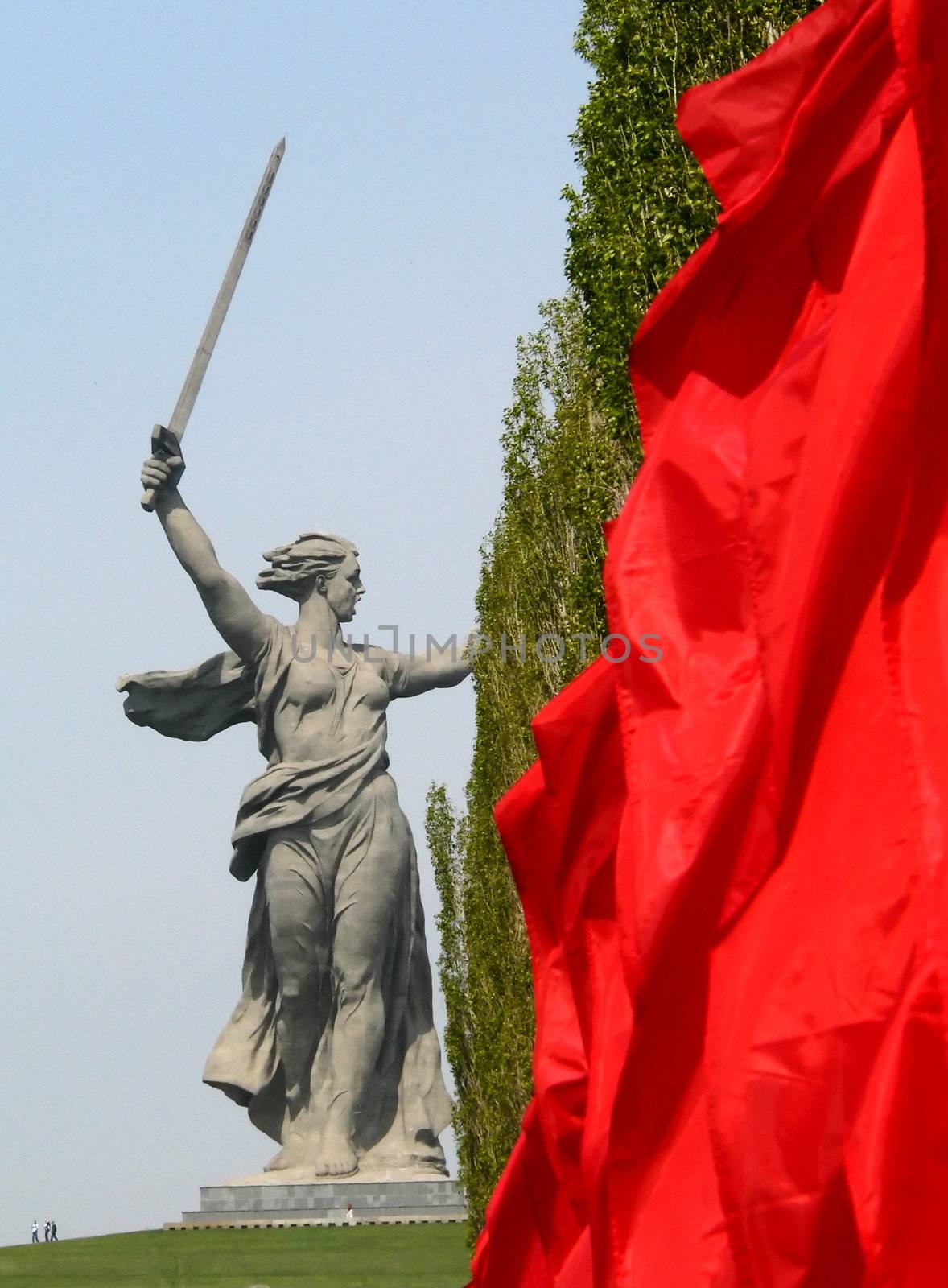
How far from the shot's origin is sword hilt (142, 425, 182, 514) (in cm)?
1886

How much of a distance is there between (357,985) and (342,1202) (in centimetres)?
196

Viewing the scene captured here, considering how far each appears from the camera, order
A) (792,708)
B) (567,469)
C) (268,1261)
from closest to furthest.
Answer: (792,708) < (567,469) < (268,1261)

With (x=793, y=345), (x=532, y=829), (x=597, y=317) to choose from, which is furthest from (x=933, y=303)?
(x=597, y=317)

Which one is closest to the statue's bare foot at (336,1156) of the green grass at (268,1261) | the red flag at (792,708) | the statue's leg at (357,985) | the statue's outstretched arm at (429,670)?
the statue's leg at (357,985)

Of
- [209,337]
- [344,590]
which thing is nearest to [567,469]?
[209,337]

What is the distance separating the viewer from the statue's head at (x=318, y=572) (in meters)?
20.8

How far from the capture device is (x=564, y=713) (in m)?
6.16

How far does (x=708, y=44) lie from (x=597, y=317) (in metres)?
1.34

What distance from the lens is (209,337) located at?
18.5 meters

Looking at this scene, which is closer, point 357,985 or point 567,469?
point 567,469

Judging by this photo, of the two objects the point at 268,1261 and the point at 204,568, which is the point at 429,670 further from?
the point at 268,1261

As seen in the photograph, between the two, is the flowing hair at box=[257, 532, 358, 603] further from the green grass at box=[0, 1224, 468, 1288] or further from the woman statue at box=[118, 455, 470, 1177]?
the green grass at box=[0, 1224, 468, 1288]

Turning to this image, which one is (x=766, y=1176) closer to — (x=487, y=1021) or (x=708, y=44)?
(x=708, y=44)

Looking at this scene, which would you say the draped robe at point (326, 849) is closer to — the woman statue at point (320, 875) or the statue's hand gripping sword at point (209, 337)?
the woman statue at point (320, 875)
